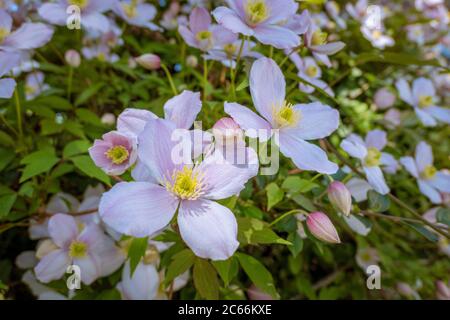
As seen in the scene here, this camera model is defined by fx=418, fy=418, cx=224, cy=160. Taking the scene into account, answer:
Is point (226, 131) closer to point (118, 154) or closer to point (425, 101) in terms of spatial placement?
point (118, 154)

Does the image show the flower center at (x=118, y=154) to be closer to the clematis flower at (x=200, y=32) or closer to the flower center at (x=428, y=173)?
the clematis flower at (x=200, y=32)

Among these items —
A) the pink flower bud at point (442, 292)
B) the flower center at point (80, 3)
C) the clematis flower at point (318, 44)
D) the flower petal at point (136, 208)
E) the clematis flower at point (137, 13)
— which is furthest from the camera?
the clematis flower at point (137, 13)

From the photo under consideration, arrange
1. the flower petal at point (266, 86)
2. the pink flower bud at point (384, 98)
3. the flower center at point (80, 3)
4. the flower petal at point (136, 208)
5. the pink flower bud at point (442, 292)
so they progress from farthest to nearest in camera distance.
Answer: the pink flower bud at point (384, 98), the pink flower bud at point (442, 292), the flower center at point (80, 3), the flower petal at point (266, 86), the flower petal at point (136, 208)

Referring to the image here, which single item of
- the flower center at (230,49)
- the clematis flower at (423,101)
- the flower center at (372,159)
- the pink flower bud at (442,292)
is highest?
the flower center at (230,49)

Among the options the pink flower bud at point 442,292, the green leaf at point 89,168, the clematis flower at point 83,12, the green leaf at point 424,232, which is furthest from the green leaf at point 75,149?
the pink flower bud at point 442,292

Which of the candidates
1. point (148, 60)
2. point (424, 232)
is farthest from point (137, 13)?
point (424, 232)

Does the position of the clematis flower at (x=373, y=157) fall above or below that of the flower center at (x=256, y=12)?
below

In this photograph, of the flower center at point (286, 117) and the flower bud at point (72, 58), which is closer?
the flower center at point (286, 117)
